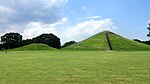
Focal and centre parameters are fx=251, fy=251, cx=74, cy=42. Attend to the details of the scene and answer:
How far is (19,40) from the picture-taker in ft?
388

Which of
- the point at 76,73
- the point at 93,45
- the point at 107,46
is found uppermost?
the point at 93,45

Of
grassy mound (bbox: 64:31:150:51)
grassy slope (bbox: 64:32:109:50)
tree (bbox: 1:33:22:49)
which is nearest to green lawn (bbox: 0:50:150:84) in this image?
grassy mound (bbox: 64:31:150:51)

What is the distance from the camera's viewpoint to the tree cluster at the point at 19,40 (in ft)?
375

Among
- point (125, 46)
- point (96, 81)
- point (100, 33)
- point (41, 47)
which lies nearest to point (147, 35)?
point (125, 46)

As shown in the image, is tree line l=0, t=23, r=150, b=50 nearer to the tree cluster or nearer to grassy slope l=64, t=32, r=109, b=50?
the tree cluster

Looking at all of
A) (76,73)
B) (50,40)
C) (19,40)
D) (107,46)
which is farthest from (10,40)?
(76,73)

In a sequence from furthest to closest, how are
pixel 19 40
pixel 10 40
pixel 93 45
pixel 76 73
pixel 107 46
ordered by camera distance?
pixel 19 40
pixel 10 40
pixel 93 45
pixel 107 46
pixel 76 73

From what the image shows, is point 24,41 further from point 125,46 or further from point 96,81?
point 96,81

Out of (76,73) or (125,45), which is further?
(125,45)

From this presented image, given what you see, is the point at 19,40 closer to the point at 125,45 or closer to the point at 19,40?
the point at 19,40

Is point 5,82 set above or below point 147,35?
below

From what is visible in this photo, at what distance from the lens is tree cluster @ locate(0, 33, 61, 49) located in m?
114

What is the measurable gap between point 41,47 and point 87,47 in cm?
1706

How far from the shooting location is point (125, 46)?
307 ft
